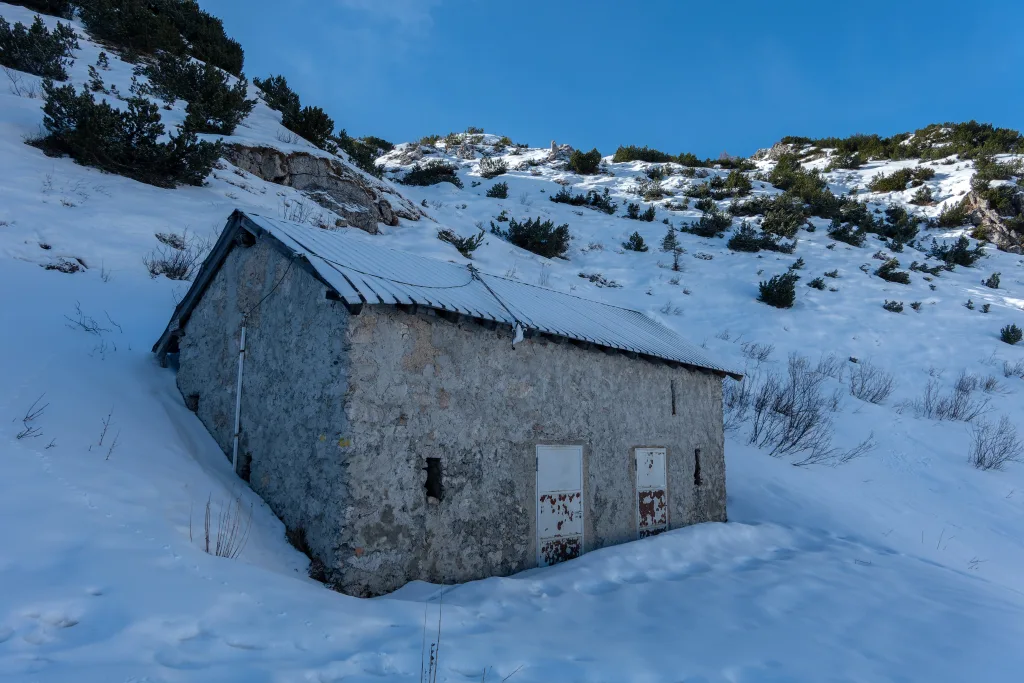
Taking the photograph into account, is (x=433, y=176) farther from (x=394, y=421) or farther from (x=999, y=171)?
(x=999, y=171)

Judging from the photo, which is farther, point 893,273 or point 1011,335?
point 893,273

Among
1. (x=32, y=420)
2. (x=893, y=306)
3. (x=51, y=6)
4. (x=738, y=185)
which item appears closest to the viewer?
(x=32, y=420)

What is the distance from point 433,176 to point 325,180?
572 inches

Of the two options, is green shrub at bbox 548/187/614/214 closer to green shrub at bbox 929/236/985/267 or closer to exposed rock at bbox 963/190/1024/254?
green shrub at bbox 929/236/985/267

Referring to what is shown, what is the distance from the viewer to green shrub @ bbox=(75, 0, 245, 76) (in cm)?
1977

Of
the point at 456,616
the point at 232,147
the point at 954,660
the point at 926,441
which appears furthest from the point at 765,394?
the point at 232,147

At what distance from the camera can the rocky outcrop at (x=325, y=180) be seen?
52.6ft

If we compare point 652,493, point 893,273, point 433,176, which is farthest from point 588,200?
point 652,493

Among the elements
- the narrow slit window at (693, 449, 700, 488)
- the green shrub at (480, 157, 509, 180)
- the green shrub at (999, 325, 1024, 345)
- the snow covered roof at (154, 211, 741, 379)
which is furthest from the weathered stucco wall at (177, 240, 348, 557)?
the green shrub at (480, 157, 509, 180)

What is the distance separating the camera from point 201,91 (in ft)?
57.6

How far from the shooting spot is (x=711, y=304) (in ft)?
67.2

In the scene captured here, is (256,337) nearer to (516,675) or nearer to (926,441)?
(516,675)

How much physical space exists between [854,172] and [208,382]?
40.9 meters

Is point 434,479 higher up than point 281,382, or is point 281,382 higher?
point 281,382
